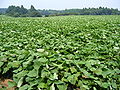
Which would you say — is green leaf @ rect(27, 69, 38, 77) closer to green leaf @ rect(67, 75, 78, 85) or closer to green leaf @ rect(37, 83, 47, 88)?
green leaf @ rect(37, 83, 47, 88)

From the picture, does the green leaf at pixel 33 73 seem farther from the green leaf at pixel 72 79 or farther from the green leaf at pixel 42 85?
the green leaf at pixel 72 79

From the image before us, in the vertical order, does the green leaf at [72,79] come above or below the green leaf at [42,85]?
above

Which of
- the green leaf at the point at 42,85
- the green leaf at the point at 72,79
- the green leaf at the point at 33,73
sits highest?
the green leaf at the point at 33,73

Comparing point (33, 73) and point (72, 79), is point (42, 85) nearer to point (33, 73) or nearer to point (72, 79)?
point (33, 73)

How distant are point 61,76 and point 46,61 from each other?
39cm

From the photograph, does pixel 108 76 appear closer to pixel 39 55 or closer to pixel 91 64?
pixel 91 64

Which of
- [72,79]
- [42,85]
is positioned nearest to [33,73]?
[42,85]

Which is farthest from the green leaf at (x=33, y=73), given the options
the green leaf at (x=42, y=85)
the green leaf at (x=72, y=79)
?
the green leaf at (x=72, y=79)

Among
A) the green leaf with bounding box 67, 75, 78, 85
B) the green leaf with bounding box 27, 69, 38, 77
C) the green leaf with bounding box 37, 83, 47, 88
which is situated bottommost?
the green leaf with bounding box 37, 83, 47, 88

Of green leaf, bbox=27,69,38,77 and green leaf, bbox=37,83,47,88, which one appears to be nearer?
green leaf, bbox=37,83,47,88

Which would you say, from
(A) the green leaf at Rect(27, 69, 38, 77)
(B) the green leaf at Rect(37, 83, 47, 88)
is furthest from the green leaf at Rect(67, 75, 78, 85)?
(A) the green leaf at Rect(27, 69, 38, 77)

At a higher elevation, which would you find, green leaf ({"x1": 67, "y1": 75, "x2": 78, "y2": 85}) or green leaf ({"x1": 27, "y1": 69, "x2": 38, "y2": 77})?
green leaf ({"x1": 27, "y1": 69, "x2": 38, "y2": 77})

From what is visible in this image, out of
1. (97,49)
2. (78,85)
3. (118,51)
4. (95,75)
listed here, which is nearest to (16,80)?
(78,85)

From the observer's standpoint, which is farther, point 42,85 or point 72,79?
point 72,79
